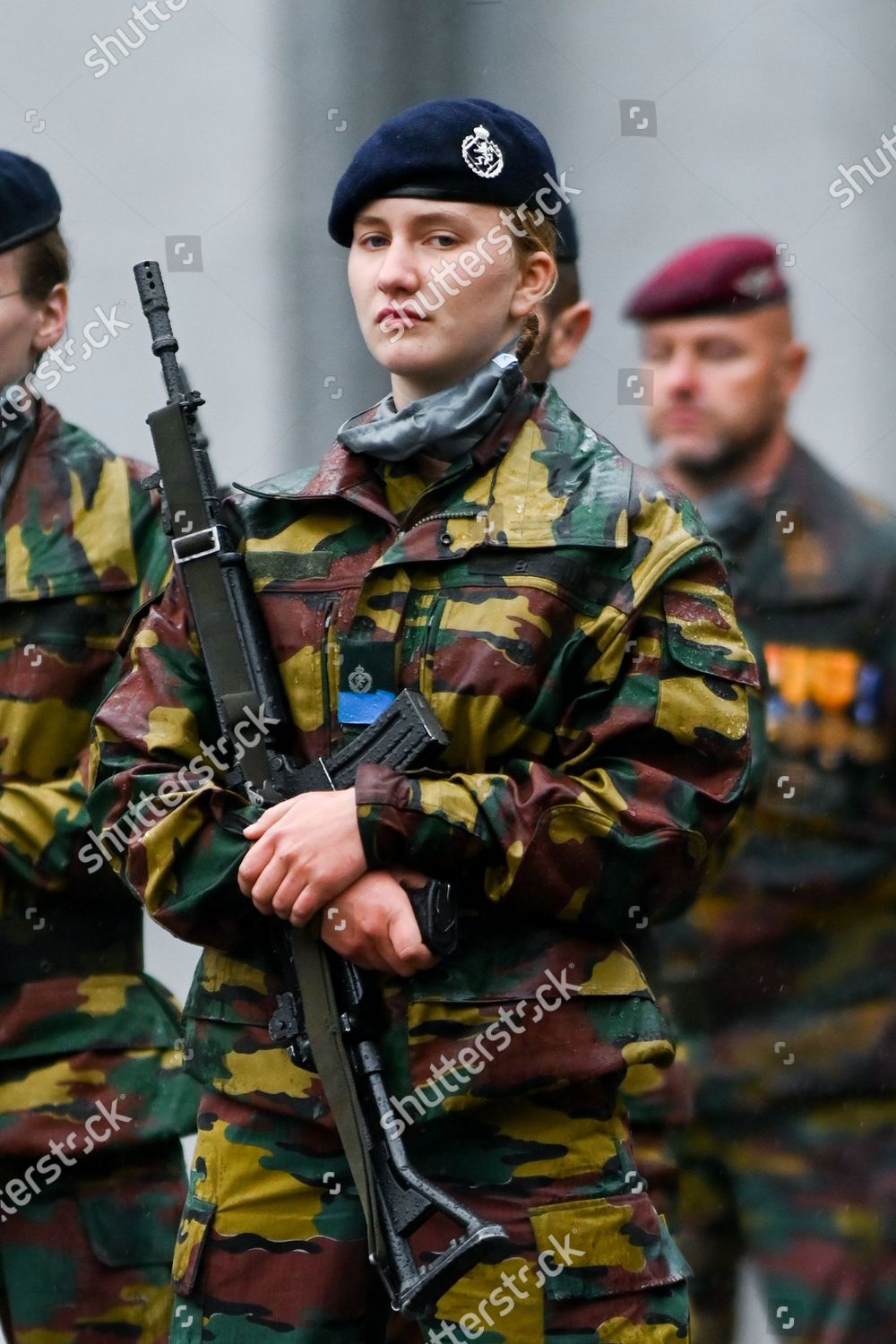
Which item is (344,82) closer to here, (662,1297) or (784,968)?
(784,968)

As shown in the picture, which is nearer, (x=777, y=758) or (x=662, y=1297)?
(x=662, y=1297)

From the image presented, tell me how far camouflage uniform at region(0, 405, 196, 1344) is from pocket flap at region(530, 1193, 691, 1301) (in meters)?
1.02

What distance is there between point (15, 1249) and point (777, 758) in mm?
1414

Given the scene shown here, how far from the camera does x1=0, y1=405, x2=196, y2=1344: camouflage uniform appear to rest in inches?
122

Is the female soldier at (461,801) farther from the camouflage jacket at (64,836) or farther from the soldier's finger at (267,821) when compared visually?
the camouflage jacket at (64,836)

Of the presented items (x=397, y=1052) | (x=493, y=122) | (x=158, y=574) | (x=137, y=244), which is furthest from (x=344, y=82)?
(x=397, y=1052)

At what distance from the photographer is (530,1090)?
2.28 metres

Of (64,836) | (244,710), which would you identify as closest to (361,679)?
(244,710)

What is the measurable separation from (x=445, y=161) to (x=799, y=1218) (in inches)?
73.2

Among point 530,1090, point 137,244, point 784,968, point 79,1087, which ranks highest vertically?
point 137,244

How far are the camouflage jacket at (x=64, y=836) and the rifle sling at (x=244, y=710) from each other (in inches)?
24.3

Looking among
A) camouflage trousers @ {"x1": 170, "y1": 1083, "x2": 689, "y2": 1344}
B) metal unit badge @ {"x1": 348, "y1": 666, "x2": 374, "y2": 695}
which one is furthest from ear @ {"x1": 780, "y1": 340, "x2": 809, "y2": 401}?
camouflage trousers @ {"x1": 170, "y1": 1083, "x2": 689, "y2": 1344}

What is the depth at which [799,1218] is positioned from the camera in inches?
138

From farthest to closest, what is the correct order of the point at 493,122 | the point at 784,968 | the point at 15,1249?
1. the point at 784,968
2. the point at 15,1249
3. the point at 493,122
